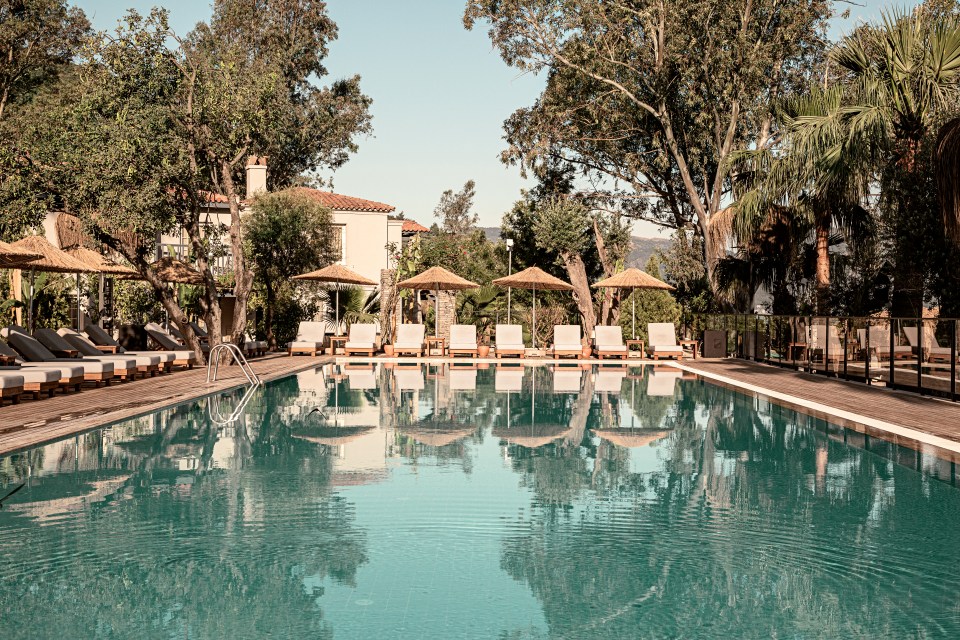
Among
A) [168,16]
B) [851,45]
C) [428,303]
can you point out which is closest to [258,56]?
[428,303]

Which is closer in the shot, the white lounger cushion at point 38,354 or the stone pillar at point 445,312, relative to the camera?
the white lounger cushion at point 38,354

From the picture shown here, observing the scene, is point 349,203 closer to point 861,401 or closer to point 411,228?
point 411,228

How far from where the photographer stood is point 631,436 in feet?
33.8

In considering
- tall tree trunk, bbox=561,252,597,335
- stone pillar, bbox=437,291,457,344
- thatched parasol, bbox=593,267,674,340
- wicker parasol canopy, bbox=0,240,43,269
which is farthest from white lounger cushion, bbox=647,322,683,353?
wicker parasol canopy, bbox=0,240,43,269

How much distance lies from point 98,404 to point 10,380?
1092 millimetres

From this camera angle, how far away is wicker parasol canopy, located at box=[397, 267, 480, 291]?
80.2 feet

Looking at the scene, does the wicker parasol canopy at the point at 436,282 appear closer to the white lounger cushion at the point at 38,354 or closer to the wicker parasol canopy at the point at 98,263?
the wicker parasol canopy at the point at 98,263

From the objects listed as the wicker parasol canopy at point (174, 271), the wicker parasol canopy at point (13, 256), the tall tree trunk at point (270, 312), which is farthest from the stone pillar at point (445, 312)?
the wicker parasol canopy at point (13, 256)

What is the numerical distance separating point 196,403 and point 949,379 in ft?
35.7

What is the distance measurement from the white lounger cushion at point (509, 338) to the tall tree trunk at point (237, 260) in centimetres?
742

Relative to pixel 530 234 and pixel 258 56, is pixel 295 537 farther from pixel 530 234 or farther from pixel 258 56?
pixel 258 56

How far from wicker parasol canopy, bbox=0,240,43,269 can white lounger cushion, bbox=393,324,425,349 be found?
1148cm

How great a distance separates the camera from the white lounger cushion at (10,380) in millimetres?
10984

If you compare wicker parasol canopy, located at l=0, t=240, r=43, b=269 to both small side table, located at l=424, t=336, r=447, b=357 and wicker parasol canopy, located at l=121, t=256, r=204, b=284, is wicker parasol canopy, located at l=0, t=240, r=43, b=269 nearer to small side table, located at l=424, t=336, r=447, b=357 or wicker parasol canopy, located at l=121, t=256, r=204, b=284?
wicker parasol canopy, located at l=121, t=256, r=204, b=284
